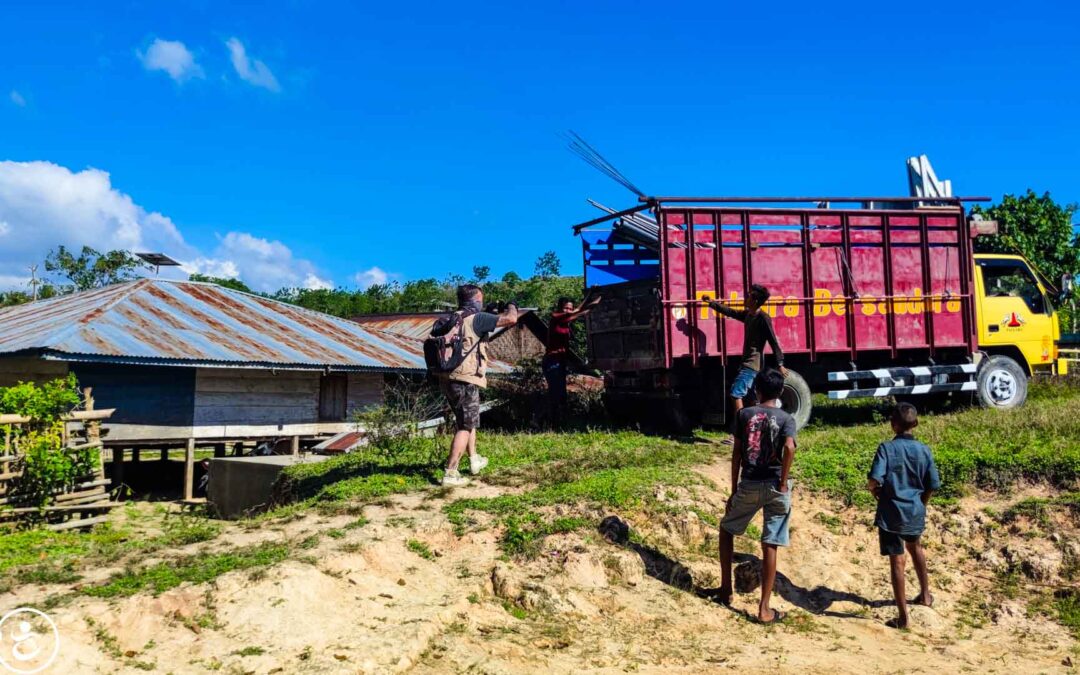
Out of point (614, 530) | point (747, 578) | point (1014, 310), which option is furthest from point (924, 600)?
point (1014, 310)

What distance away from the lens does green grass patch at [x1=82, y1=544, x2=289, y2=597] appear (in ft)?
16.0

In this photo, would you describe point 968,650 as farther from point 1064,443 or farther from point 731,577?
point 1064,443

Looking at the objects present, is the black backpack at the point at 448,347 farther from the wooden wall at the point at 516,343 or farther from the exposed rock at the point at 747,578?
the wooden wall at the point at 516,343

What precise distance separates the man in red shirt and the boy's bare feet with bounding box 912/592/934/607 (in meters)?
6.21

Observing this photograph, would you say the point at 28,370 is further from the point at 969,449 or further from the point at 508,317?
the point at 969,449

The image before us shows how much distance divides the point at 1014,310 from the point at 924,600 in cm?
827

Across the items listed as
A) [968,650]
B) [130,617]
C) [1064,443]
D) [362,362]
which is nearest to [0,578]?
[130,617]

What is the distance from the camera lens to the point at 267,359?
15141mm

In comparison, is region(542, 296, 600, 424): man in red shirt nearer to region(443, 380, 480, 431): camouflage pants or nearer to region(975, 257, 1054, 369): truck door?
region(443, 380, 480, 431): camouflage pants

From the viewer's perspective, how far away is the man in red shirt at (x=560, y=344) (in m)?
11.5

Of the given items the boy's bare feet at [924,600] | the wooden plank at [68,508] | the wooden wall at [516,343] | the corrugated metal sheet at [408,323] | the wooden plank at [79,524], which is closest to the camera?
the boy's bare feet at [924,600]

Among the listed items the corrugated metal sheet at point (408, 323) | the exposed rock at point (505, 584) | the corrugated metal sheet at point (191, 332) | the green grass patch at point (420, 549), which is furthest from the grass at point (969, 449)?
the corrugated metal sheet at point (408, 323)

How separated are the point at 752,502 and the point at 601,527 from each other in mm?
1424

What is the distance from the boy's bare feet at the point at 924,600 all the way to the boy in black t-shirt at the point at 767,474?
1.17 metres
